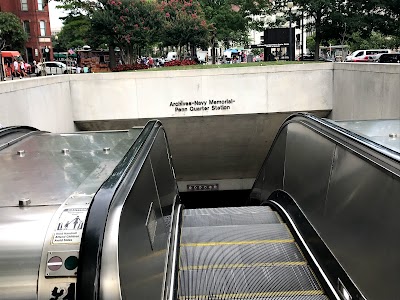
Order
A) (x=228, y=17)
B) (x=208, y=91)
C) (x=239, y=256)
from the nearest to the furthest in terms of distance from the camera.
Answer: (x=239, y=256) → (x=208, y=91) → (x=228, y=17)

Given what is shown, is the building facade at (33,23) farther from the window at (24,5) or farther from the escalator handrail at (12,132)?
the escalator handrail at (12,132)

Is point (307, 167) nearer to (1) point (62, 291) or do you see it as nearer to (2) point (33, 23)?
(1) point (62, 291)

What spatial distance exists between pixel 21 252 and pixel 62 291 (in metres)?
0.24

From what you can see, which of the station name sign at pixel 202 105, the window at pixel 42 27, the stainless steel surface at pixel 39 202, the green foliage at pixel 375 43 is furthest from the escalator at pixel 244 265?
the window at pixel 42 27

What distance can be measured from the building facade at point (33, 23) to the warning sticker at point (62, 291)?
178 feet

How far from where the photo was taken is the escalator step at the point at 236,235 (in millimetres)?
4332

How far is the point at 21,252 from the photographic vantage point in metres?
1.67

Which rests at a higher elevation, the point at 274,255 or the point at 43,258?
the point at 43,258

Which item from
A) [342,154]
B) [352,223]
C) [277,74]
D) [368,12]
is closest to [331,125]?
[342,154]

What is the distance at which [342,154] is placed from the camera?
360 centimetres

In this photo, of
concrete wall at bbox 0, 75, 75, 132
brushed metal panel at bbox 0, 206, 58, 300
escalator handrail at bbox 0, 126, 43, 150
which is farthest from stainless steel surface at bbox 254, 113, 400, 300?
concrete wall at bbox 0, 75, 75, 132

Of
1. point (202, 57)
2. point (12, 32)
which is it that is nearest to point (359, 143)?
point (12, 32)

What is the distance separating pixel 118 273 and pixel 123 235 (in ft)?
0.76

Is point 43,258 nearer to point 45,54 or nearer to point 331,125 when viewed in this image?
point 331,125
